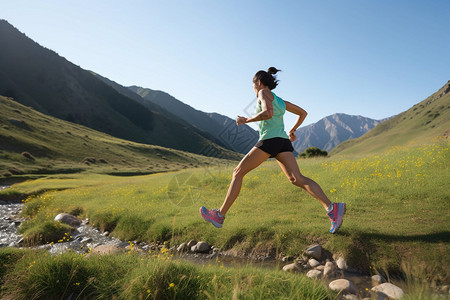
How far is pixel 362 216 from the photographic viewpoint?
9.04 meters

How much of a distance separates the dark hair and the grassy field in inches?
164

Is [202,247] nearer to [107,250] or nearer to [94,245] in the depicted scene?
[107,250]

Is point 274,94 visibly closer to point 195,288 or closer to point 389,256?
point 195,288

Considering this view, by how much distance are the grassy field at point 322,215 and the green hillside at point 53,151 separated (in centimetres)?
3577

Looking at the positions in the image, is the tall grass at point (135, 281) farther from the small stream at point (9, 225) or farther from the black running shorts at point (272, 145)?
the small stream at point (9, 225)

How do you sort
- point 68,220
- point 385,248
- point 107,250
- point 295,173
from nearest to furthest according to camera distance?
point 295,173, point 385,248, point 107,250, point 68,220

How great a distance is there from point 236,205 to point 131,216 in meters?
4.71

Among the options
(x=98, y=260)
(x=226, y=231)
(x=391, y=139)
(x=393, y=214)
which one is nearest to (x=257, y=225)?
(x=226, y=231)

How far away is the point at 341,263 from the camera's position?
6.76m

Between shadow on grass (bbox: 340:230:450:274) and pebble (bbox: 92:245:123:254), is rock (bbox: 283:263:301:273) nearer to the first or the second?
shadow on grass (bbox: 340:230:450:274)

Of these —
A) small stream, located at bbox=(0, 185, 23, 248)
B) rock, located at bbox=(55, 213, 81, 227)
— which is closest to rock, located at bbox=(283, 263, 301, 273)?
small stream, located at bbox=(0, 185, 23, 248)

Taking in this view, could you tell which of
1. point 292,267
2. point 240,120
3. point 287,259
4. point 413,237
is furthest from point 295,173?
point 413,237

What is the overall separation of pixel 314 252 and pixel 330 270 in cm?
88

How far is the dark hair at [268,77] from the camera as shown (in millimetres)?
6379
